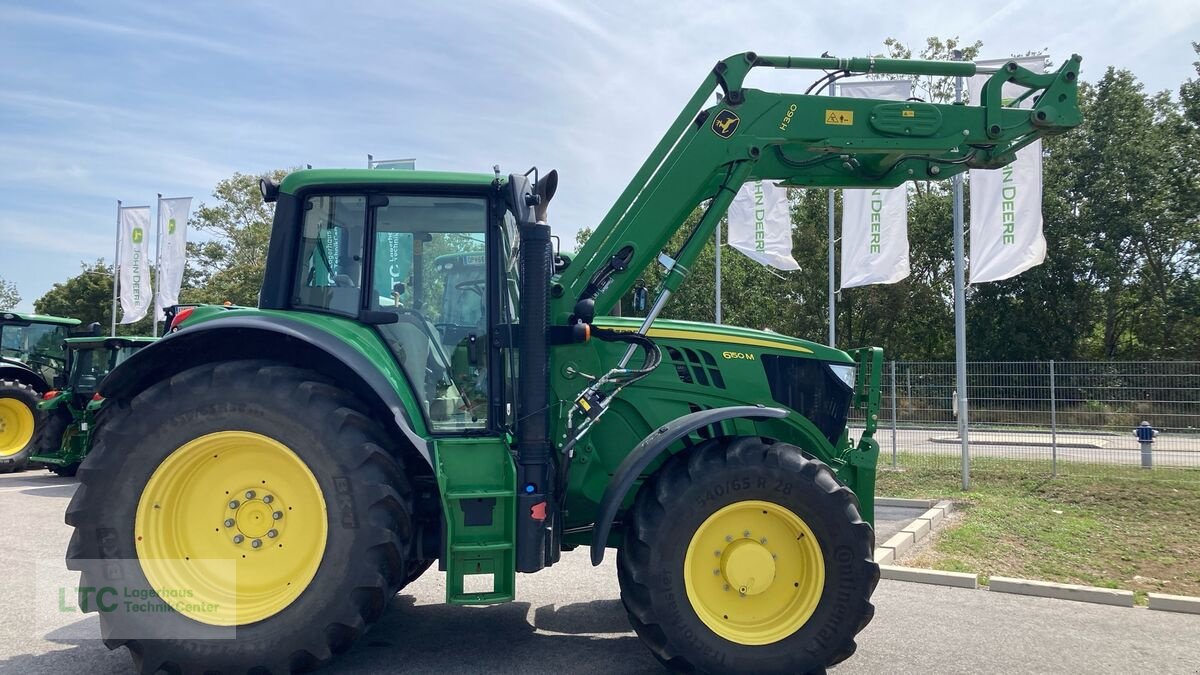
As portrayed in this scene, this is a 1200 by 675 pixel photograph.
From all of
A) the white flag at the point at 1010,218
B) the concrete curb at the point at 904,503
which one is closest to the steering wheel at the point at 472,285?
the concrete curb at the point at 904,503

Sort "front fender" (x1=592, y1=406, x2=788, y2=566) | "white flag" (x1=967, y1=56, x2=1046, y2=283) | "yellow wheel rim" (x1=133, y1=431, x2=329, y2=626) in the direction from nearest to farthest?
"yellow wheel rim" (x1=133, y1=431, x2=329, y2=626) < "front fender" (x1=592, y1=406, x2=788, y2=566) < "white flag" (x1=967, y1=56, x2=1046, y2=283)

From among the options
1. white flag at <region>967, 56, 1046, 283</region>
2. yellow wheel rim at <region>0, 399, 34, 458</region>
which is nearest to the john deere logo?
white flag at <region>967, 56, 1046, 283</region>

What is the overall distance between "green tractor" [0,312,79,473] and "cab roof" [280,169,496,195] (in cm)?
1101

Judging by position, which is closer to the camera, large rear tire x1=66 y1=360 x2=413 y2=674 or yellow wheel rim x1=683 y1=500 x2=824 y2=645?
large rear tire x1=66 y1=360 x2=413 y2=674

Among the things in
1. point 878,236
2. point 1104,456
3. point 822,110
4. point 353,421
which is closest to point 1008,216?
point 878,236

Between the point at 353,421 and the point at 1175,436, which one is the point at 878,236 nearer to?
the point at 1175,436

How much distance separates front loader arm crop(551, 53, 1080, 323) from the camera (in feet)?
14.4

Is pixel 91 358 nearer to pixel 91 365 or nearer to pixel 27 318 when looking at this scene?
pixel 91 365

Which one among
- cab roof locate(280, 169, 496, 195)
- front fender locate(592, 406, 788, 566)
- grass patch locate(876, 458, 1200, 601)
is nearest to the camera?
front fender locate(592, 406, 788, 566)

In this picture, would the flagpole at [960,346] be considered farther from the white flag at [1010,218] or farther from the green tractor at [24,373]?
the green tractor at [24,373]

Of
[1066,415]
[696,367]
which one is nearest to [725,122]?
[696,367]

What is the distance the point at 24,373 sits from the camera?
12.9 meters

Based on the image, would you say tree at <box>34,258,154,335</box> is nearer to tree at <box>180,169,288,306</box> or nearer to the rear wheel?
tree at <box>180,169,288,306</box>

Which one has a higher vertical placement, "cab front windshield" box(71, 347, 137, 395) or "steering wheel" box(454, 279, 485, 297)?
"steering wheel" box(454, 279, 485, 297)
